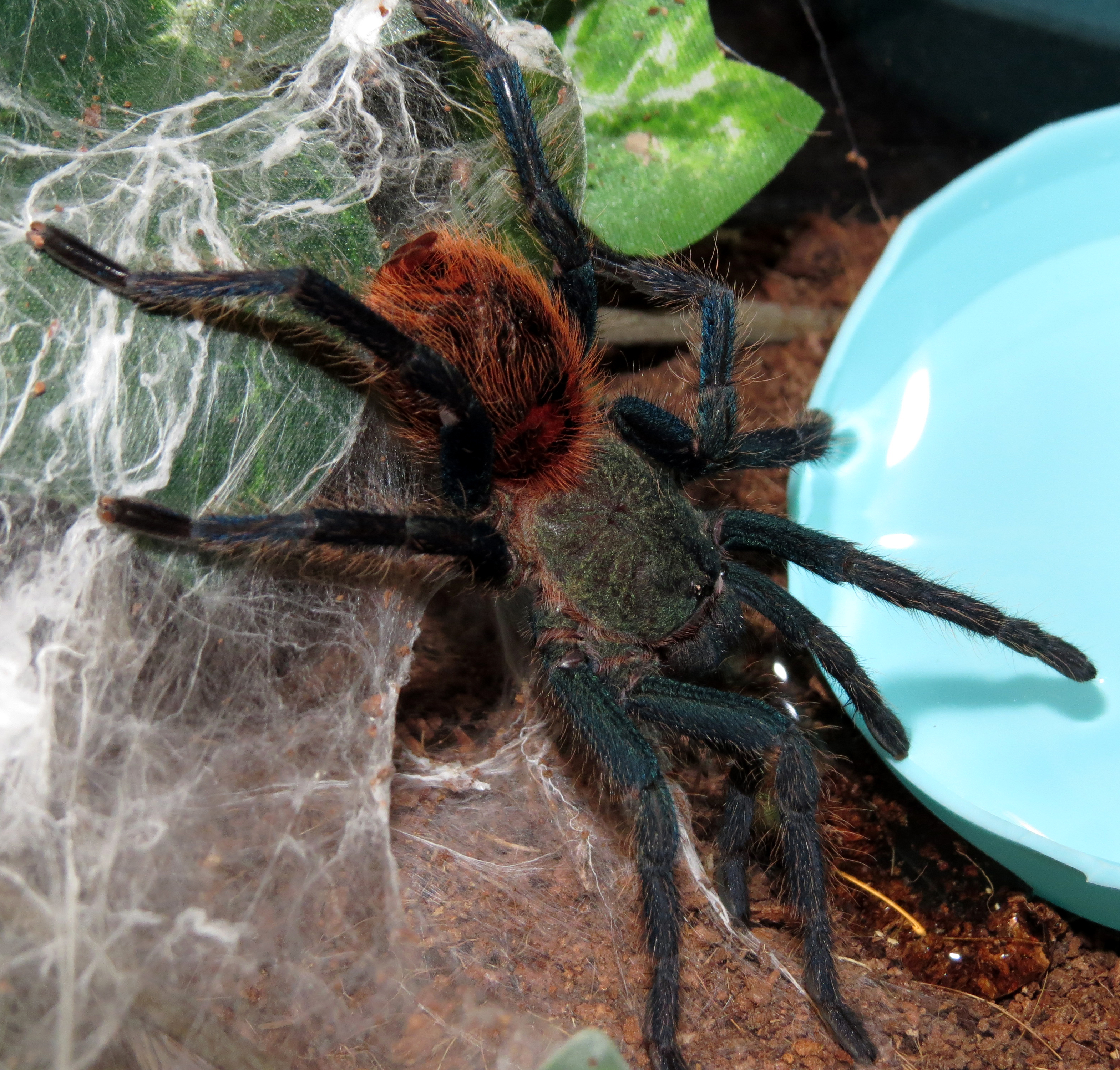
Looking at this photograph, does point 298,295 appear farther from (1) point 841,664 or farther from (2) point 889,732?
(2) point 889,732

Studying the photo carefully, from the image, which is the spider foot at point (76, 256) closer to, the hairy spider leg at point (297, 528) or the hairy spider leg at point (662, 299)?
the hairy spider leg at point (297, 528)

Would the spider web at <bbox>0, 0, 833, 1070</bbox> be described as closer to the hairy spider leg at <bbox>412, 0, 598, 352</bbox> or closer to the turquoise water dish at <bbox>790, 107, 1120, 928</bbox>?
the hairy spider leg at <bbox>412, 0, 598, 352</bbox>

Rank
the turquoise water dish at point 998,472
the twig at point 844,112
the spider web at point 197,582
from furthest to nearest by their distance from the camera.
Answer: the twig at point 844,112, the turquoise water dish at point 998,472, the spider web at point 197,582

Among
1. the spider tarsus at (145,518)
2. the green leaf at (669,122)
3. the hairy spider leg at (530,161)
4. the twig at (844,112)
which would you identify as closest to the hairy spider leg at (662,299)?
the hairy spider leg at (530,161)

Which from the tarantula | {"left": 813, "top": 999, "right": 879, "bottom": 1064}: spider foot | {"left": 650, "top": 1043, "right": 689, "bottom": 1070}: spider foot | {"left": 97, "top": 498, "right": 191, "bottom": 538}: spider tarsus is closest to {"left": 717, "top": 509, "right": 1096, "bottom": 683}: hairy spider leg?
the tarantula

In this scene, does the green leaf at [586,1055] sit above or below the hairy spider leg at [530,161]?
below

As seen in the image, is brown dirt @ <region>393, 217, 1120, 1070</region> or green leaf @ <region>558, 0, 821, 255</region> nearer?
brown dirt @ <region>393, 217, 1120, 1070</region>

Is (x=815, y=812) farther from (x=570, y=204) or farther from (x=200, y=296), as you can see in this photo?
(x=200, y=296)
